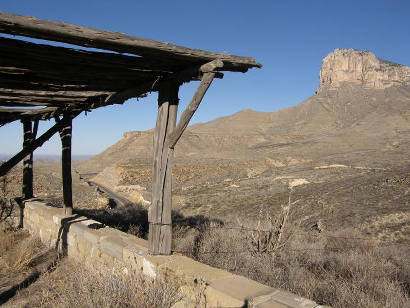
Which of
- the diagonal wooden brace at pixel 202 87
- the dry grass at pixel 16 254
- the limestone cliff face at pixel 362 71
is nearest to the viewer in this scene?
the diagonal wooden brace at pixel 202 87

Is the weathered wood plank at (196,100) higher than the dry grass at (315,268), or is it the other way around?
the weathered wood plank at (196,100)

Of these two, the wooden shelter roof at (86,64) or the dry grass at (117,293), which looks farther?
the wooden shelter roof at (86,64)

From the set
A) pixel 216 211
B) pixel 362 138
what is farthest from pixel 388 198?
pixel 362 138

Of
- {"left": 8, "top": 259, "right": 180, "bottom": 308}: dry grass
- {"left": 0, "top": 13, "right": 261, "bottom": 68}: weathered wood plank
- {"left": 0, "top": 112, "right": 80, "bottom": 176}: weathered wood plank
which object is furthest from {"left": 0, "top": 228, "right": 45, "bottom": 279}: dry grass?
{"left": 0, "top": 13, "right": 261, "bottom": 68}: weathered wood plank

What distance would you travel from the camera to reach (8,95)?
493 centimetres

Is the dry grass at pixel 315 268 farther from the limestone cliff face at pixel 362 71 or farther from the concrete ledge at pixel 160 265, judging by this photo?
the limestone cliff face at pixel 362 71

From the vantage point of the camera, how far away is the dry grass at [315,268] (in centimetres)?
384

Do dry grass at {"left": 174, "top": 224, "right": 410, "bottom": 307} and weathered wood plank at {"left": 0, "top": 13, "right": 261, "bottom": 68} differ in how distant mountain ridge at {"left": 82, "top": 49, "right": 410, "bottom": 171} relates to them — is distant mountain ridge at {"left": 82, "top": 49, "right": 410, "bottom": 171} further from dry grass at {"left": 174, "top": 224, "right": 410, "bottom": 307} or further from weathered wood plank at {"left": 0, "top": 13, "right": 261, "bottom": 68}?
weathered wood plank at {"left": 0, "top": 13, "right": 261, "bottom": 68}

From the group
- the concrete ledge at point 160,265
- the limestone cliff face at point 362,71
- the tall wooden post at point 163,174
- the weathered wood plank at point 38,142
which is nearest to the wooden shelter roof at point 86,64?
the tall wooden post at point 163,174

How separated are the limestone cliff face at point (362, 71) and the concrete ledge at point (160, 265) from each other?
107 meters

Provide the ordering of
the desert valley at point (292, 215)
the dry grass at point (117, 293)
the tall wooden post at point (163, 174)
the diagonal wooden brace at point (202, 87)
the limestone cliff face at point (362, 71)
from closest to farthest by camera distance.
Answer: the dry grass at point (117, 293), the diagonal wooden brace at point (202, 87), the tall wooden post at point (163, 174), the desert valley at point (292, 215), the limestone cliff face at point (362, 71)

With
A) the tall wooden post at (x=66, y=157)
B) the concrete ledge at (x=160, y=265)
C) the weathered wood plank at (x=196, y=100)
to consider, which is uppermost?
the weathered wood plank at (x=196, y=100)

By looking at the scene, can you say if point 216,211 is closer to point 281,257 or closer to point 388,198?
point 388,198

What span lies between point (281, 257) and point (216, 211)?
10.3 m
